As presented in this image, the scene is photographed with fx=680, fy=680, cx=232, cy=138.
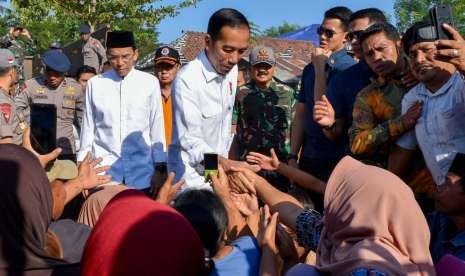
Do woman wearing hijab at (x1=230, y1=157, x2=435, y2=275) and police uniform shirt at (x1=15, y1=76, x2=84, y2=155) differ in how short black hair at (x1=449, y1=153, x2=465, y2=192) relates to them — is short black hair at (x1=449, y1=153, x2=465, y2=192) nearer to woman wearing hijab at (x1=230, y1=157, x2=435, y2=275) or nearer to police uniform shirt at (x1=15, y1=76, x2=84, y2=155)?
woman wearing hijab at (x1=230, y1=157, x2=435, y2=275)

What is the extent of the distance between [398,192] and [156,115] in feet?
10.5

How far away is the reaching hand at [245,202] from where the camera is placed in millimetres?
3637

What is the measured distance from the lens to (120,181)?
16.7 ft

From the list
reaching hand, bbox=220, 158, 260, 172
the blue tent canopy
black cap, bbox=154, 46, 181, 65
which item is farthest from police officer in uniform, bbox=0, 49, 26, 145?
the blue tent canopy

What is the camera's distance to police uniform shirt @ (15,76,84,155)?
300 inches

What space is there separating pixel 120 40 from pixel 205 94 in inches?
43.0

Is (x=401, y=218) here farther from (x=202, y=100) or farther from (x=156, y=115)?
(x=156, y=115)

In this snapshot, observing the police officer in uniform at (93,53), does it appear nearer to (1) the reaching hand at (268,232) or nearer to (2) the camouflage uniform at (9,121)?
(2) the camouflage uniform at (9,121)

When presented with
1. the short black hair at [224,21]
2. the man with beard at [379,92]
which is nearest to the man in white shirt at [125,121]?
the short black hair at [224,21]

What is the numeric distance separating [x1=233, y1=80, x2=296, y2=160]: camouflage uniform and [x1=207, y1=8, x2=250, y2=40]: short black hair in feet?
4.36

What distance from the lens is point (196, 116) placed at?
4465 millimetres

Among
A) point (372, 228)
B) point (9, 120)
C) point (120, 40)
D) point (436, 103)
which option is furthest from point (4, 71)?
point (372, 228)

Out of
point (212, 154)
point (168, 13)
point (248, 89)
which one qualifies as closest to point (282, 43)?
point (168, 13)

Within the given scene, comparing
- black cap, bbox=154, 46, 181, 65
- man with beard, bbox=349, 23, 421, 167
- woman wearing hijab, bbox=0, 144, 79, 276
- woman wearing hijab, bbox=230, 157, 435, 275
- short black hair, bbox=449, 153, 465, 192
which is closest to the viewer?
woman wearing hijab, bbox=230, 157, 435, 275
